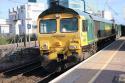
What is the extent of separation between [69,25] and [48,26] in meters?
1.17

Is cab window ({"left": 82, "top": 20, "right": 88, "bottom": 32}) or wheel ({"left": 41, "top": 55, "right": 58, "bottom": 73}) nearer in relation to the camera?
wheel ({"left": 41, "top": 55, "right": 58, "bottom": 73})

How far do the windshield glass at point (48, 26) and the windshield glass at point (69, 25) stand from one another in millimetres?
433

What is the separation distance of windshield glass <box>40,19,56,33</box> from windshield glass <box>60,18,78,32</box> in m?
0.43

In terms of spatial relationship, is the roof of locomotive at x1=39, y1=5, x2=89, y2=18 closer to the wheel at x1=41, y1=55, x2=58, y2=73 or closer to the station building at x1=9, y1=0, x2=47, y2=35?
the wheel at x1=41, y1=55, x2=58, y2=73

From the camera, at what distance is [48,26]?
17.4 metres

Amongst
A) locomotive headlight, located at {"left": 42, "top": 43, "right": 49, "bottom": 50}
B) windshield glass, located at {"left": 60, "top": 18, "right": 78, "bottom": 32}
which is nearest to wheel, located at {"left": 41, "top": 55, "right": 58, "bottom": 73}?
locomotive headlight, located at {"left": 42, "top": 43, "right": 49, "bottom": 50}

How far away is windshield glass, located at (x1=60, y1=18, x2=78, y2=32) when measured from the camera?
55.5ft

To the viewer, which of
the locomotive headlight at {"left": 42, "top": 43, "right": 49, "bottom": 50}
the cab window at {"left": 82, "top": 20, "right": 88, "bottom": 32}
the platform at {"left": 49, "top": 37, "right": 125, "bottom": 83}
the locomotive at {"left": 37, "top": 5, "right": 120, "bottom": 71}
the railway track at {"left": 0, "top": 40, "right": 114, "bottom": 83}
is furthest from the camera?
the cab window at {"left": 82, "top": 20, "right": 88, "bottom": 32}

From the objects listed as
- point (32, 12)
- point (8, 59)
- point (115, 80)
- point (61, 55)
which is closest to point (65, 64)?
point (61, 55)

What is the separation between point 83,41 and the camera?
17.3 m

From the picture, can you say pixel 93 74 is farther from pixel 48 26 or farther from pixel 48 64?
pixel 48 26

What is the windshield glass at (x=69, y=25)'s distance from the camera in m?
16.9

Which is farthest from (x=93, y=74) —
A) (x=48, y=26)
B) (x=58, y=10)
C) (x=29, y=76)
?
(x=58, y=10)

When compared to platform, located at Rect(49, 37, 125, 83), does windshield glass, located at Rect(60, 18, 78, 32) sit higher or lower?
higher
